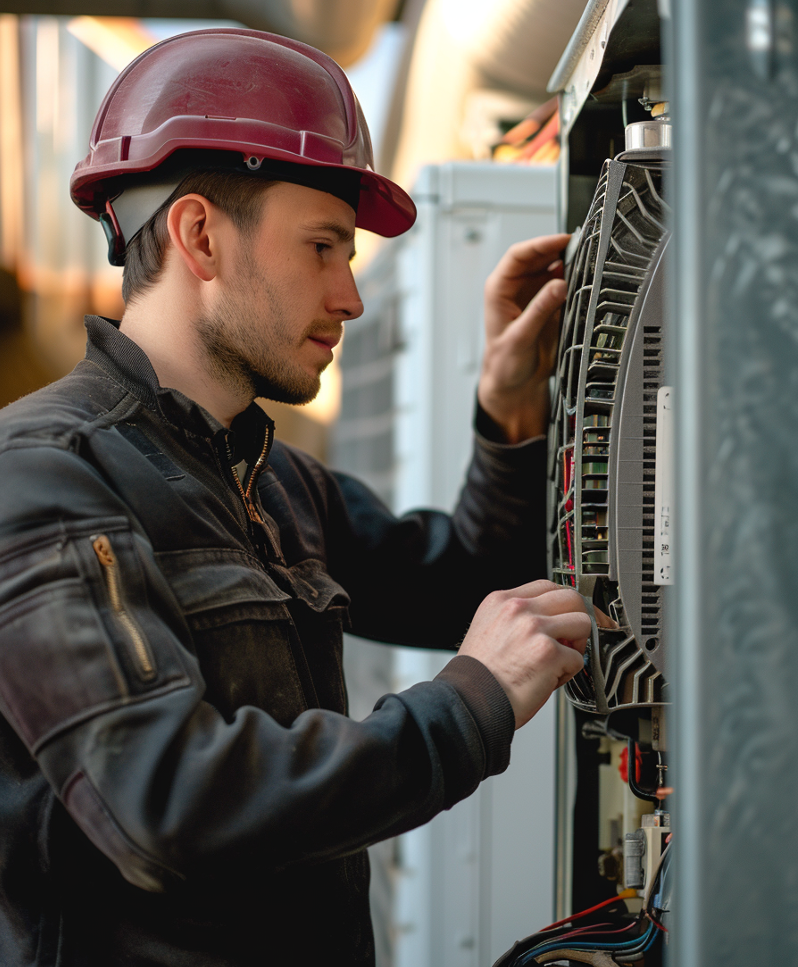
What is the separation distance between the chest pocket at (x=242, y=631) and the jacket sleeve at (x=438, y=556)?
→ 15.0 inches

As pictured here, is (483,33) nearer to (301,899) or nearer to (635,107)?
(635,107)

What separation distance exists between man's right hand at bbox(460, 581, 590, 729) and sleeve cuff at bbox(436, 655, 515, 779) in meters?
0.01

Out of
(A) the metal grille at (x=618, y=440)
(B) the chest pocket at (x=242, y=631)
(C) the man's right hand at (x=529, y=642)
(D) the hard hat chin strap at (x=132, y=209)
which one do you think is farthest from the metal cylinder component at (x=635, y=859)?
(D) the hard hat chin strap at (x=132, y=209)

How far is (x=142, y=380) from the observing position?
99 cm

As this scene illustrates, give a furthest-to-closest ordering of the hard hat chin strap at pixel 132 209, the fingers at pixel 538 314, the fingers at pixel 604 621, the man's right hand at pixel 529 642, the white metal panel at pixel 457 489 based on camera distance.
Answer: the white metal panel at pixel 457 489 → the fingers at pixel 538 314 → the hard hat chin strap at pixel 132 209 → the fingers at pixel 604 621 → the man's right hand at pixel 529 642

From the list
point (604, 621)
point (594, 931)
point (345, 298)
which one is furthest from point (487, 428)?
point (594, 931)

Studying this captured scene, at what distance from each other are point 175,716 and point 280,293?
1.71 feet

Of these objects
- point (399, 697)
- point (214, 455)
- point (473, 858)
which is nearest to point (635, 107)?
point (214, 455)

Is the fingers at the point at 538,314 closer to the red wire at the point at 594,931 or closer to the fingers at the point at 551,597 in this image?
the fingers at the point at 551,597

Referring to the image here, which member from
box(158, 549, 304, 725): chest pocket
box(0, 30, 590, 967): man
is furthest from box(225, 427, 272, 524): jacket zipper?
box(158, 549, 304, 725): chest pocket

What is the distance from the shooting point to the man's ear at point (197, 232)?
1.03 m

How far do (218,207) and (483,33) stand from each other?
1.67 m

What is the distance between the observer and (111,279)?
18.7 feet

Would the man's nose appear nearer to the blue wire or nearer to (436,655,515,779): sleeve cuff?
(436,655,515,779): sleeve cuff
